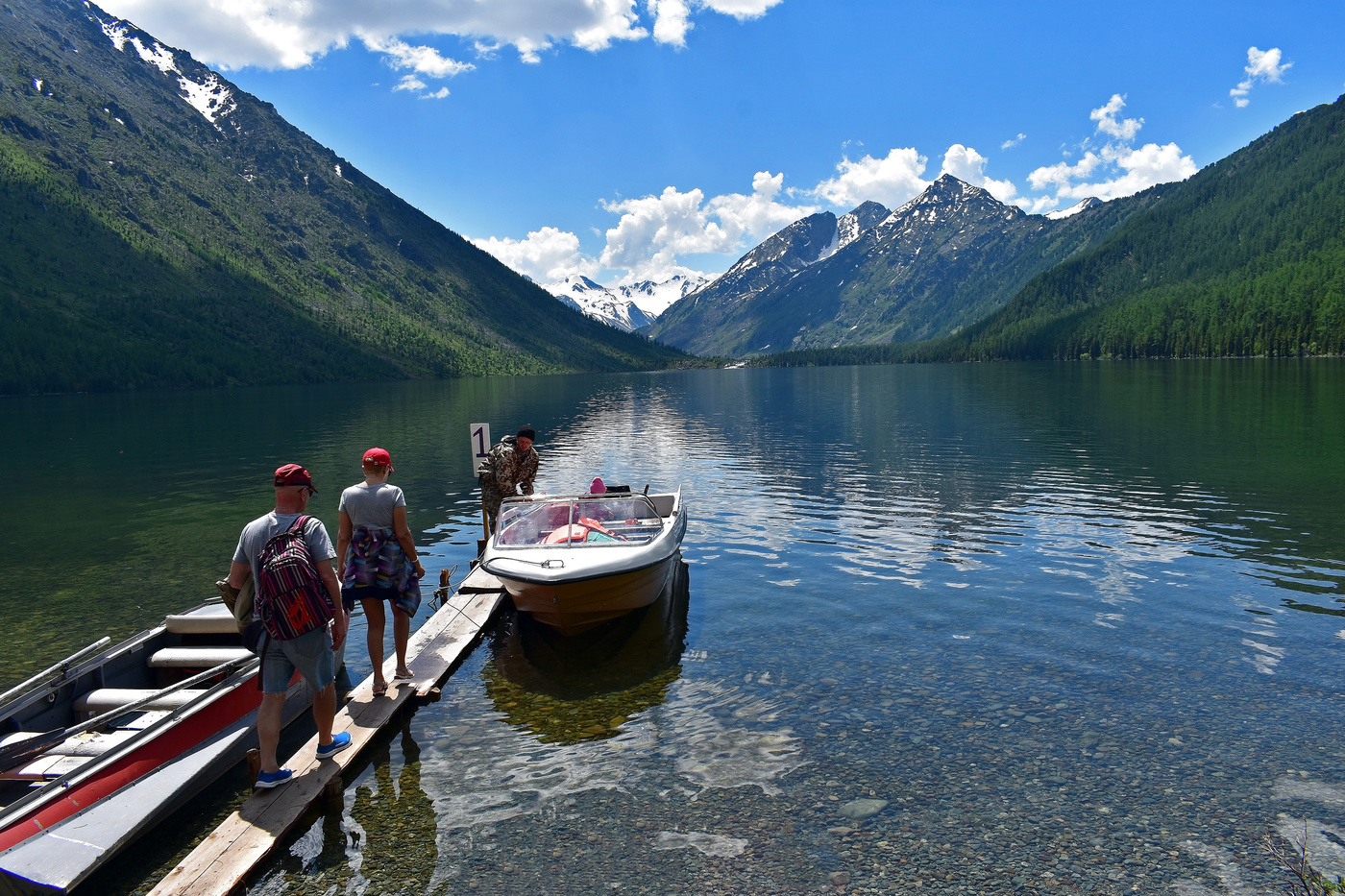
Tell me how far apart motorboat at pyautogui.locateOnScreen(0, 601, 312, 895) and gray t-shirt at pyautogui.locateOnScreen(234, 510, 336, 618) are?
2.45 meters

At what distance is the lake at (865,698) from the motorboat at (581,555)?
38.6 inches

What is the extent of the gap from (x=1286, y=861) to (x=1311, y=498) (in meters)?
23.0

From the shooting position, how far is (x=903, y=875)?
23.7 feet

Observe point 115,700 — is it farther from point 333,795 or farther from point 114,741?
point 333,795

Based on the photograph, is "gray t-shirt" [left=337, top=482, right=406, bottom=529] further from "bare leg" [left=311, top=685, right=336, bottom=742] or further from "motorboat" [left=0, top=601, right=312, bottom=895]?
"motorboat" [left=0, top=601, right=312, bottom=895]

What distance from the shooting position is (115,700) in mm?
9664

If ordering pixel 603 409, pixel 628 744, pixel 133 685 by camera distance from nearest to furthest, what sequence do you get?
1. pixel 628 744
2. pixel 133 685
3. pixel 603 409

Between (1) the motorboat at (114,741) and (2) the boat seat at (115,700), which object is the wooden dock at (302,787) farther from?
(2) the boat seat at (115,700)

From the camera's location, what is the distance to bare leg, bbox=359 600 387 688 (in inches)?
421

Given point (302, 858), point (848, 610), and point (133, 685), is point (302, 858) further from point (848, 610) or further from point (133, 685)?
point (848, 610)

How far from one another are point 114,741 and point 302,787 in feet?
7.47

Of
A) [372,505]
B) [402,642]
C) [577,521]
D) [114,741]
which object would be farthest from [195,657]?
[577,521]

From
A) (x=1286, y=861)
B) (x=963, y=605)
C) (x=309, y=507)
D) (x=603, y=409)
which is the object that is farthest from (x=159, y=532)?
(x=603, y=409)

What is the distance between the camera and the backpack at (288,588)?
784cm
